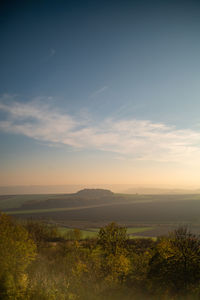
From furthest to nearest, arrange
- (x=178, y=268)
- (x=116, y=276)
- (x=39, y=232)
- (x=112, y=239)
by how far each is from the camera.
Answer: (x=39, y=232) < (x=112, y=239) < (x=116, y=276) < (x=178, y=268)

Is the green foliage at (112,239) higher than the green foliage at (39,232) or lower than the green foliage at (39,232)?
higher

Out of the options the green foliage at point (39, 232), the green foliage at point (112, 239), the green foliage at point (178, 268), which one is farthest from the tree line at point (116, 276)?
the green foliage at point (39, 232)

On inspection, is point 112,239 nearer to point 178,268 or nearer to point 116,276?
point 116,276

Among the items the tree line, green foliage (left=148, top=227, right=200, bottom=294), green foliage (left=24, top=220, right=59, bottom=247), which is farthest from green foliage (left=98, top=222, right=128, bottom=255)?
green foliage (left=24, top=220, right=59, bottom=247)

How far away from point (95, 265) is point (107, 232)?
29.8 feet

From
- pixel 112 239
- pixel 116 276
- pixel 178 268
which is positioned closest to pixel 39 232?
pixel 112 239

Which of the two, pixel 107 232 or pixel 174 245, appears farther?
pixel 107 232

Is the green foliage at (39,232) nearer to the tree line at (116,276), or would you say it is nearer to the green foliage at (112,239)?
the tree line at (116,276)

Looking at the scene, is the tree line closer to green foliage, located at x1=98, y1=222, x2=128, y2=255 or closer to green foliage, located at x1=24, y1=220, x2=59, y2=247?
green foliage, located at x1=98, y1=222, x2=128, y2=255

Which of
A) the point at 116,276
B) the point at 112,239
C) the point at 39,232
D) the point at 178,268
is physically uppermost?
the point at 112,239

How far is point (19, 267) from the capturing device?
40.7m

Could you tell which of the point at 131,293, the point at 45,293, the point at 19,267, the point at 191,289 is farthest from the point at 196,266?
the point at 19,267

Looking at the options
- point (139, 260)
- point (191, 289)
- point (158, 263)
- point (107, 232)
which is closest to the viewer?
point (191, 289)

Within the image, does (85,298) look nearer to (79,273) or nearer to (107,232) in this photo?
(79,273)
